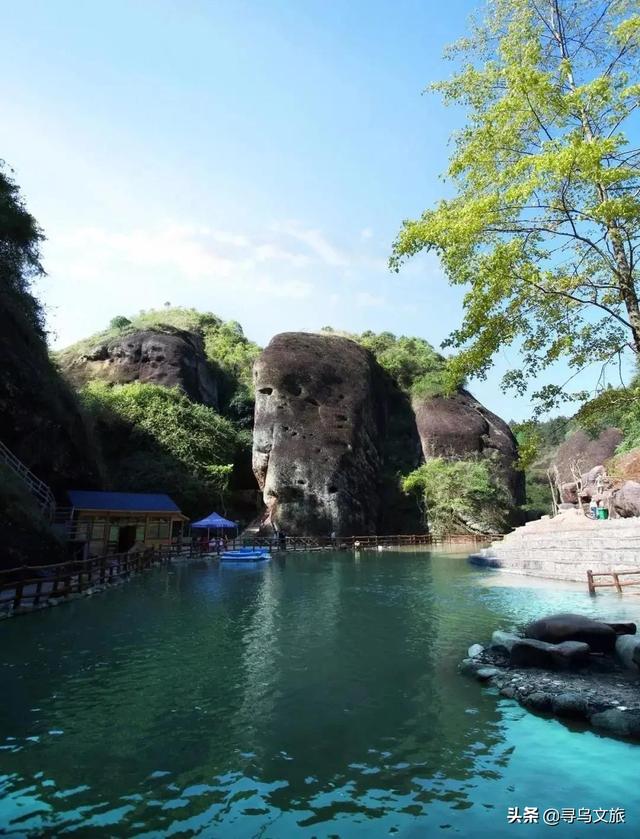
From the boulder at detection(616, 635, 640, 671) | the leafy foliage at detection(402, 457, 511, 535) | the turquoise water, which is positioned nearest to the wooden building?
the turquoise water

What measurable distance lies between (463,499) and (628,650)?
3565 centimetres

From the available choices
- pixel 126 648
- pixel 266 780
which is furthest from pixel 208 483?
pixel 266 780

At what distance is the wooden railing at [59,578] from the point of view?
13719 millimetres

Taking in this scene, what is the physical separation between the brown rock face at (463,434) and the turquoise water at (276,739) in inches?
1484

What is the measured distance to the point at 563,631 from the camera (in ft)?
32.1

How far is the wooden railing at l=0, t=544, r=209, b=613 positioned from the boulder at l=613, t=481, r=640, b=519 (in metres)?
23.6

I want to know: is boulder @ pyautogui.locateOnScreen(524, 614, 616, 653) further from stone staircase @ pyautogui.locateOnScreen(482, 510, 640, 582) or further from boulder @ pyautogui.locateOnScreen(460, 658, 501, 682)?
stone staircase @ pyautogui.locateOnScreen(482, 510, 640, 582)

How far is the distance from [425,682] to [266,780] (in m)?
3.69

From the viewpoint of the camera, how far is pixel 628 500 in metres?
25.9

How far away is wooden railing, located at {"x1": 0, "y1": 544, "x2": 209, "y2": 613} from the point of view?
45.0ft

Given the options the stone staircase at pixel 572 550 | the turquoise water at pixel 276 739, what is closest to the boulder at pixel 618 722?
the turquoise water at pixel 276 739

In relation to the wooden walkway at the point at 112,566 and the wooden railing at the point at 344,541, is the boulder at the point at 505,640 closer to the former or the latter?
the wooden walkway at the point at 112,566

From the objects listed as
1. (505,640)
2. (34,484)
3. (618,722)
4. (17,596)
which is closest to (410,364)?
(34,484)

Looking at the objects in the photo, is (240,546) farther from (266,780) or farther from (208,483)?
(266,780)
